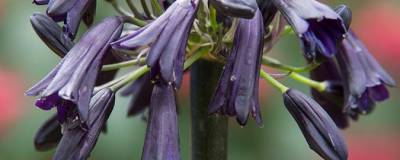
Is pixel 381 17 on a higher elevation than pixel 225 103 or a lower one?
lower

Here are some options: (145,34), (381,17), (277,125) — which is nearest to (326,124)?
(145,34)

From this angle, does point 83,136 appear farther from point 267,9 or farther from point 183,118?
point 183,118

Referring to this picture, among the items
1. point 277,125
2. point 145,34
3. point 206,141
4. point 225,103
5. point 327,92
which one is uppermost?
point 145,34

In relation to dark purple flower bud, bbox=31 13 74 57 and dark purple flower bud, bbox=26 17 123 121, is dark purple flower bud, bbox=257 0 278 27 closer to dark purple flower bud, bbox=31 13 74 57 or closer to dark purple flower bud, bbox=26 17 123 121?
dark purple flower bud, bbox=26 17 123 121

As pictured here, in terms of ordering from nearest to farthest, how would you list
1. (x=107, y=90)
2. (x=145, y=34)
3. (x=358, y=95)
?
(x=145, y=34) → (x=107, y=90) → (x=358, y=95)

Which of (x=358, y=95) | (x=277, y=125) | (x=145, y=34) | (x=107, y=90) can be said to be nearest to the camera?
(x=145, y=34)

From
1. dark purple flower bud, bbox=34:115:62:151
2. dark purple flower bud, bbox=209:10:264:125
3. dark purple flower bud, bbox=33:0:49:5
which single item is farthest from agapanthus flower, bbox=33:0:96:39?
dark purple flower bud, bbox=34:115:62:151

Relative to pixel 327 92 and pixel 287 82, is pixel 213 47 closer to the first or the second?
pixel 327 92

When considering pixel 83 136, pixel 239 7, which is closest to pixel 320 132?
pixel 239 7
